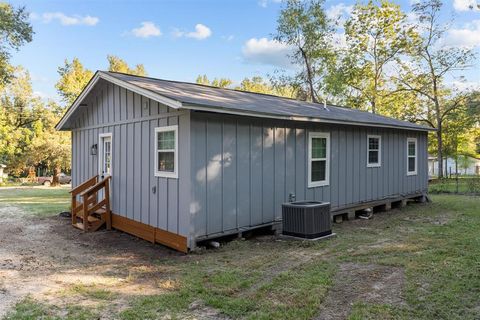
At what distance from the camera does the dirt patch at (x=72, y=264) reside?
4328 mm

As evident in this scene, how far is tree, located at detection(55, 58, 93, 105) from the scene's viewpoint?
1080 inches

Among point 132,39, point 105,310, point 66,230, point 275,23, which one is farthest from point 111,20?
point 105,310

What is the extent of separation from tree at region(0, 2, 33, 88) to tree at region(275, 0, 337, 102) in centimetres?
1684

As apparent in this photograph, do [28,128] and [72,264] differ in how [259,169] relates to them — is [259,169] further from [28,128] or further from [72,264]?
[28,128]

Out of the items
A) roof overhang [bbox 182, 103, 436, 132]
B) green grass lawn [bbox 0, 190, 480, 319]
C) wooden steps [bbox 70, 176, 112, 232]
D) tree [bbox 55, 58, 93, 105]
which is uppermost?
tree [bbox 55, 58, 93, 105]

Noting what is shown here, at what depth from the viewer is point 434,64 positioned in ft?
82.2

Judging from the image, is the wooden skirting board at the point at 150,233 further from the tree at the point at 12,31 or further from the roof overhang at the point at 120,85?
the tree at the point at 12,31

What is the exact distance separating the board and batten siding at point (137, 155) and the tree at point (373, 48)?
2233 cm

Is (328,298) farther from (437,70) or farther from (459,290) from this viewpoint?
(437,70)

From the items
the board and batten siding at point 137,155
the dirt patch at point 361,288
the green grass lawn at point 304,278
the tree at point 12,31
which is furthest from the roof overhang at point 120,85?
the tree at point 12,31

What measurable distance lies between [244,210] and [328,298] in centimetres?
313

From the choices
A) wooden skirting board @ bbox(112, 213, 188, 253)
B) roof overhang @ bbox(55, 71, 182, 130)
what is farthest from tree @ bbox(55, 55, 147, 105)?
wooden skirting board @ bbox(112, 213, 188, 253)

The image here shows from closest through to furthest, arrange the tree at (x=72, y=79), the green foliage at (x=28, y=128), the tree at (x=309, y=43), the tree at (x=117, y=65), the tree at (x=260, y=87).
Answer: the tree at (x=309, y=43) < the tree at (x=72, y=79) < the green foliage at (x=28, y=128) < the tree at (x=260, y=87) < the tree at (x=117, y=65)

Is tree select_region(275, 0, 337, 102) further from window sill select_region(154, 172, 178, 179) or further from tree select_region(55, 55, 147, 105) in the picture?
window sill select_region(154, 172, 178, 179)
